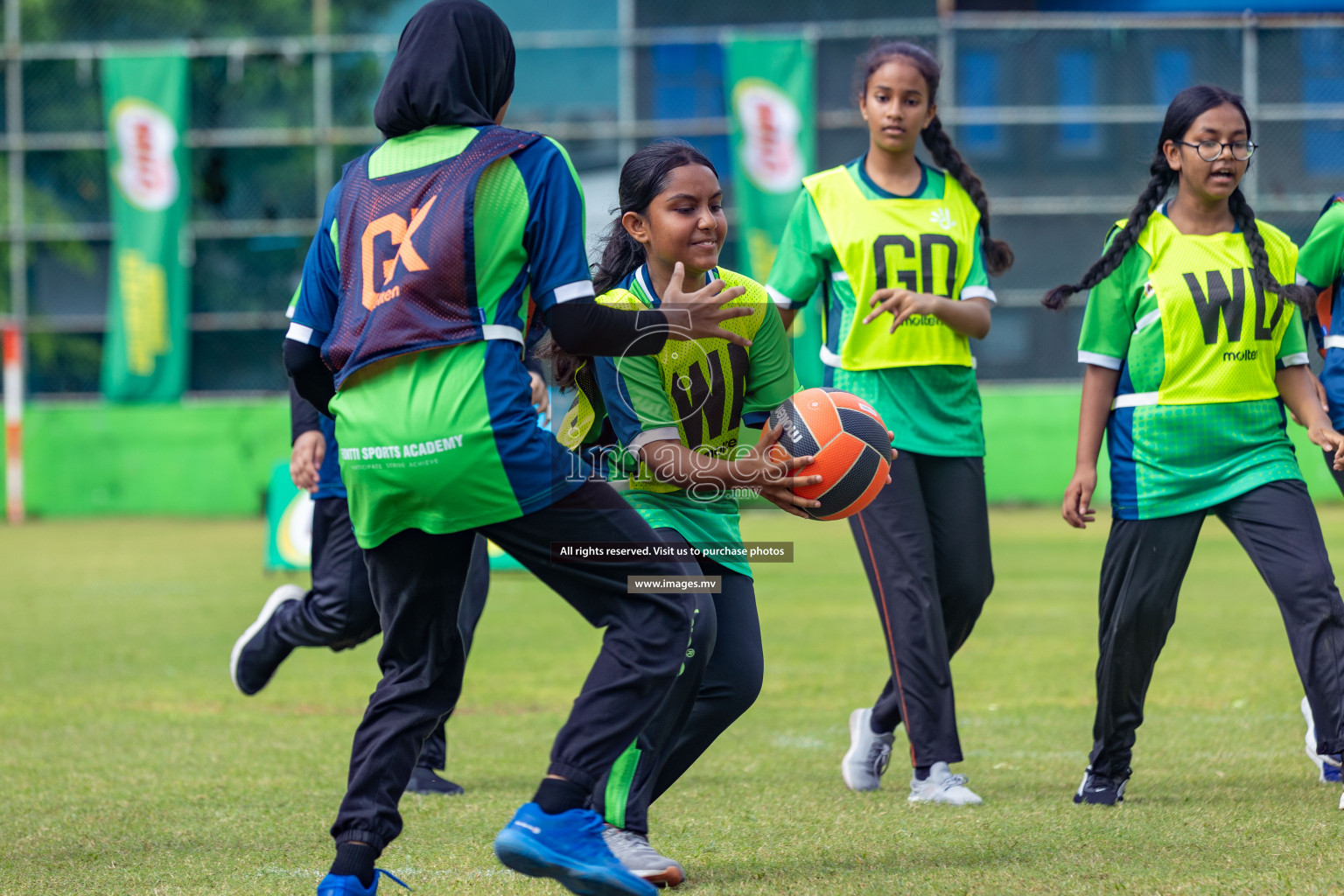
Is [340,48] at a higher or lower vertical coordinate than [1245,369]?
higher

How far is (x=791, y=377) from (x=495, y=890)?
1.55m

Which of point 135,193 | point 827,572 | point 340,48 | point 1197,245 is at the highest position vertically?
point 340,48

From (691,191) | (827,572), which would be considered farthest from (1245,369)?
(827,572)

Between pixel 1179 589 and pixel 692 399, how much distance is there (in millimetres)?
1717

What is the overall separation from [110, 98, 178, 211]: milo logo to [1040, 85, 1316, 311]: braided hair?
18624 mm

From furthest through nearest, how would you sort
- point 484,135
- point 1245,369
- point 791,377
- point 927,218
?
point 927,218, point 1245,369, point 791,377, point 484,135

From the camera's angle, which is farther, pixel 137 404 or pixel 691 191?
pixel 137 404

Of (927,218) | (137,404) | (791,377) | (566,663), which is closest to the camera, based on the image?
(791,377)

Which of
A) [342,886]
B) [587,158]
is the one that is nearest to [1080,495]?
[342,886]

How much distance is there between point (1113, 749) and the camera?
481cm

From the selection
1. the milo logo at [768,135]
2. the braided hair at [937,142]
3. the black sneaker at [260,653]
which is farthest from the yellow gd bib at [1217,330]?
the milo logo at [768,135]

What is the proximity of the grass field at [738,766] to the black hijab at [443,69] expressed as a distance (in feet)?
6.15

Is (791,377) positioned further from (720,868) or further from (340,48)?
(340,48)

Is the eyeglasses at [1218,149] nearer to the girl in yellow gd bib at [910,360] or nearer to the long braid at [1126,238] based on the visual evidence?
the long braid at [1126,238]
